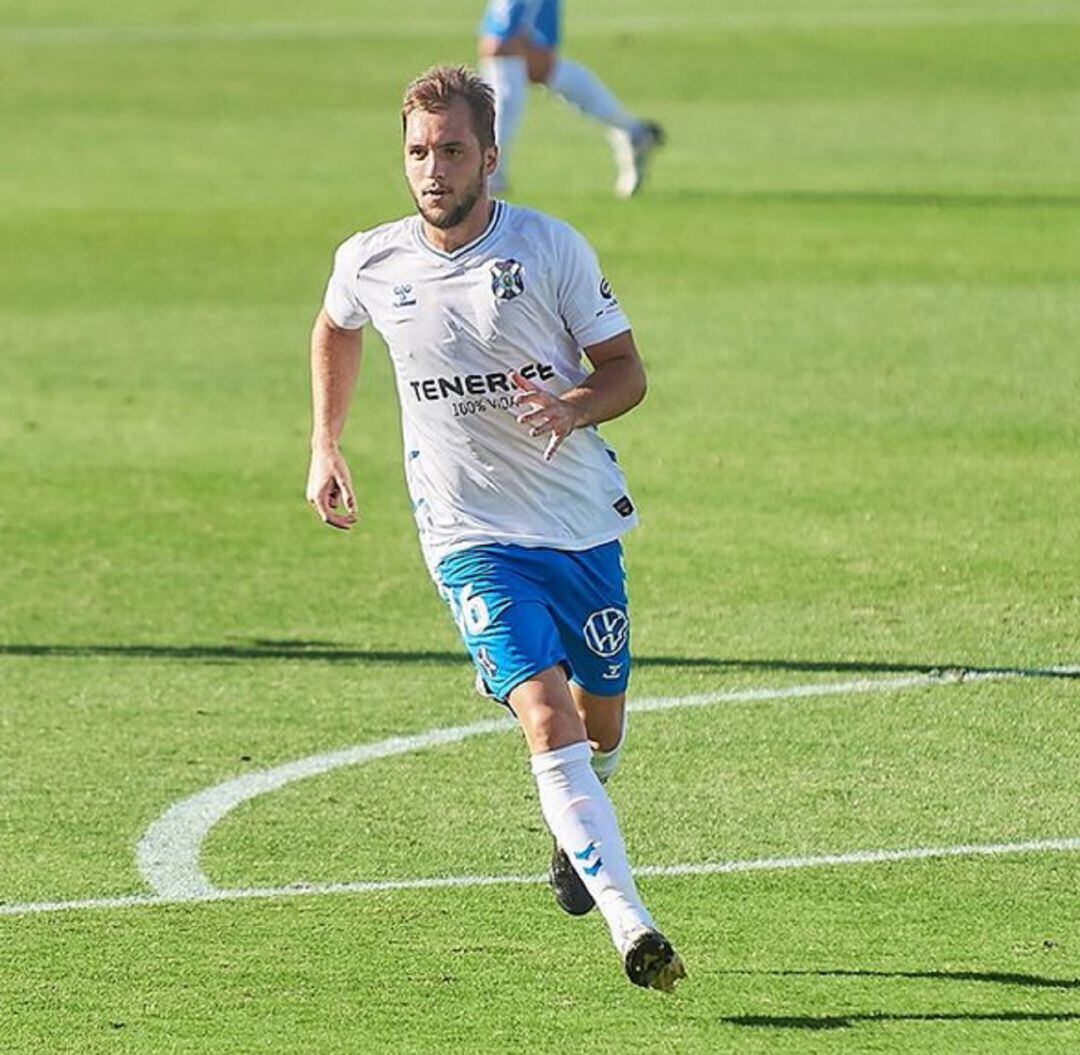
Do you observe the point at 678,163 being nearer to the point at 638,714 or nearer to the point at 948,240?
the point at 948,240

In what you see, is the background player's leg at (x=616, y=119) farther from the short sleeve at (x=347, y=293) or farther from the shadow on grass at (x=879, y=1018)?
the shadow on grass at (x=879, y=1018)

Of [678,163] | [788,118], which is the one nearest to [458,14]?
[788,118]

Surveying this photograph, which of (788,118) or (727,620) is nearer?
(727,620)

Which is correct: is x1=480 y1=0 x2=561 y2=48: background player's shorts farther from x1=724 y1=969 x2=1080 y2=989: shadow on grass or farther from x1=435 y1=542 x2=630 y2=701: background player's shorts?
x1=724 y1=969 x2=1080 y2=989: shadow on grass

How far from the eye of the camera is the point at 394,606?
465 inches

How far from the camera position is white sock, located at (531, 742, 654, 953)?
6738 millimetres

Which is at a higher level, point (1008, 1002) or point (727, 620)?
point (1008, 1002)

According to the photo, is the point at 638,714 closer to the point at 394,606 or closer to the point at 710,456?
the point at 394,606

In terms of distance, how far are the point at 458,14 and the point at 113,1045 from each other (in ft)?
121

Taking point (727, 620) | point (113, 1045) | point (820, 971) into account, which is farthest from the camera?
point (727, 620)

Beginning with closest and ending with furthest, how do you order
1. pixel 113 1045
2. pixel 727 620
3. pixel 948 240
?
pixel 113 1045 → pixel 727 620 → pixel 948 240

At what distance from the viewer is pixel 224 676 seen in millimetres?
10641

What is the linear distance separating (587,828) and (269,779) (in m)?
2.43

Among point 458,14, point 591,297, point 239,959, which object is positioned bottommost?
point 458,14
